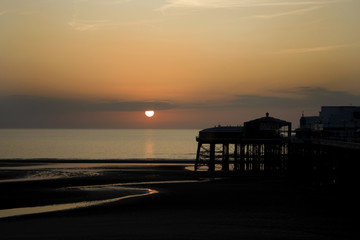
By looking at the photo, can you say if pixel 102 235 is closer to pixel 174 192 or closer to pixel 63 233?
pixel 63 233

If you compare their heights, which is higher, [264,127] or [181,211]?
[264,127]

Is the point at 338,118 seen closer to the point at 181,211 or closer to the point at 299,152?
the point at 299,152

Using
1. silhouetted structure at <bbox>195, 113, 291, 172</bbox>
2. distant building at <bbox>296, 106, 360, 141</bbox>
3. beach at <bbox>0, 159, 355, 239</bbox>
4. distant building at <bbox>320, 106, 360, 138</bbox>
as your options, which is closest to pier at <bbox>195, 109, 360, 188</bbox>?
silhouetted structure at <bbox>195, 113, 291, 172</bbox>

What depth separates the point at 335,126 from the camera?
2157 inches

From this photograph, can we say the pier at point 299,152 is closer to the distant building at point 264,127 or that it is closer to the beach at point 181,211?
the distant building at point 264,127

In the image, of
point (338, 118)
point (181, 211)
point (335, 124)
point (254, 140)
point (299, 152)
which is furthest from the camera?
point (254, 140)

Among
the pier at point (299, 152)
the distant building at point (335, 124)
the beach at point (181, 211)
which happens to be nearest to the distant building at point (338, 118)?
the distant building at point (335, 124)

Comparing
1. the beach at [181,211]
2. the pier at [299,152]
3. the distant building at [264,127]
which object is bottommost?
the beach at [181,211]

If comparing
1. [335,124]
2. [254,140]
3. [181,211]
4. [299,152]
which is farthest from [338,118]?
[181,211]

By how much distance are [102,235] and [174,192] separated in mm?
17314

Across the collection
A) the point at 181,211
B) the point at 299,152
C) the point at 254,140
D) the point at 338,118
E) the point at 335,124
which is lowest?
the point at 181,211

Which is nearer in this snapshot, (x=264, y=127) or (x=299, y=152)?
(x=299, y=152)

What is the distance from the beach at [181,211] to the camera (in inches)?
1061

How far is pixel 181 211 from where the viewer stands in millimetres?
33719
